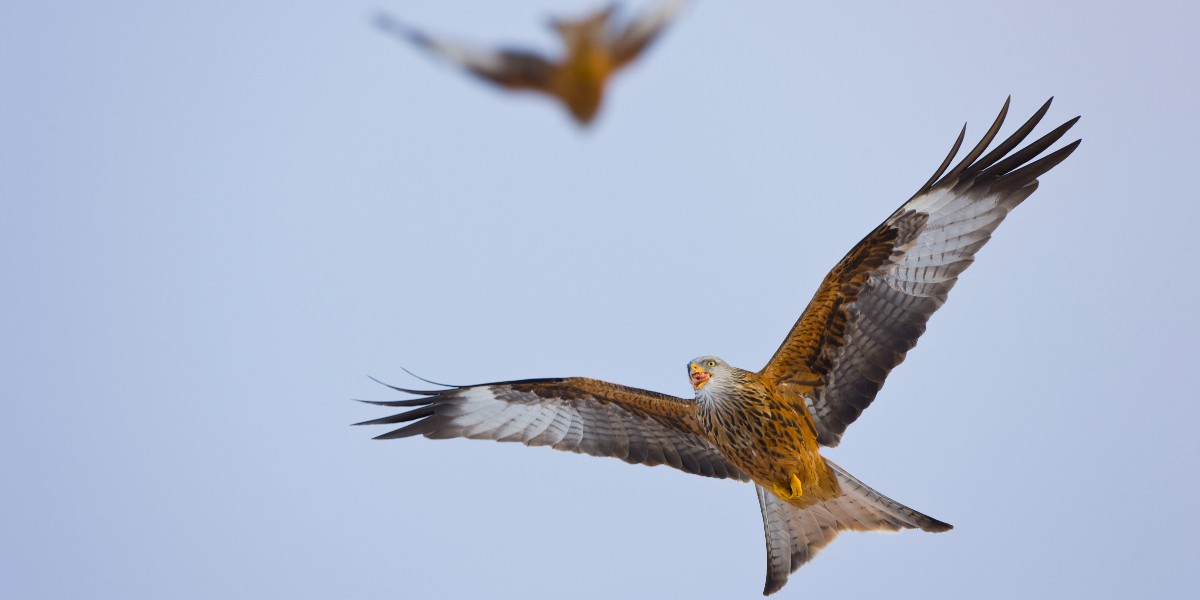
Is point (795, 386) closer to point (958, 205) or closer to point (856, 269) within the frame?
point (856, 269)

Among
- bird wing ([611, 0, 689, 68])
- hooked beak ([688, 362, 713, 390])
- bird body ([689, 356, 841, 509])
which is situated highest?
hooked beak ([688, 362, 713, 390])

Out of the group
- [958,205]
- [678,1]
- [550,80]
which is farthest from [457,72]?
[958,205]

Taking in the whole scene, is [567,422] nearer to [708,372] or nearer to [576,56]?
[708,372]

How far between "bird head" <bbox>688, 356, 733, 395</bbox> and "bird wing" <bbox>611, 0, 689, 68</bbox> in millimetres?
5940

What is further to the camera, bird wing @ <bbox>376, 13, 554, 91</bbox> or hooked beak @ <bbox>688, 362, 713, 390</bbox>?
hooked beak @ <bbox>688, 362, 713, 390</bbox>

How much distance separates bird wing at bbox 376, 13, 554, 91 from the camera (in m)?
3.50

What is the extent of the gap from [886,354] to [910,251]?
83 centimetres

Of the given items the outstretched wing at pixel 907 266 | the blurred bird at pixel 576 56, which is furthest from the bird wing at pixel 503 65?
the outstretched wing at pixel 907 266

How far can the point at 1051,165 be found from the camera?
8852 mm

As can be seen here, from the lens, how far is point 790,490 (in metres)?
9.17

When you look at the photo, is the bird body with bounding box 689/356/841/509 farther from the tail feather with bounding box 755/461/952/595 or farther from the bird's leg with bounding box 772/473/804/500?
the tail feather with bounding box 755/461/952/595

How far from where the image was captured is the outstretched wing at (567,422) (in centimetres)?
987

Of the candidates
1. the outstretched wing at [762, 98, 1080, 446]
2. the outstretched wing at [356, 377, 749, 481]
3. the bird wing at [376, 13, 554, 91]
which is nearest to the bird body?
the outstretched wing at [762, 98, 1080, 446]

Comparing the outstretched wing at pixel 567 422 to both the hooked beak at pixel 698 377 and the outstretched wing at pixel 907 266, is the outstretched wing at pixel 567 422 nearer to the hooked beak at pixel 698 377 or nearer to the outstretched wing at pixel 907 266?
the hooked beak at pixel 698 377
